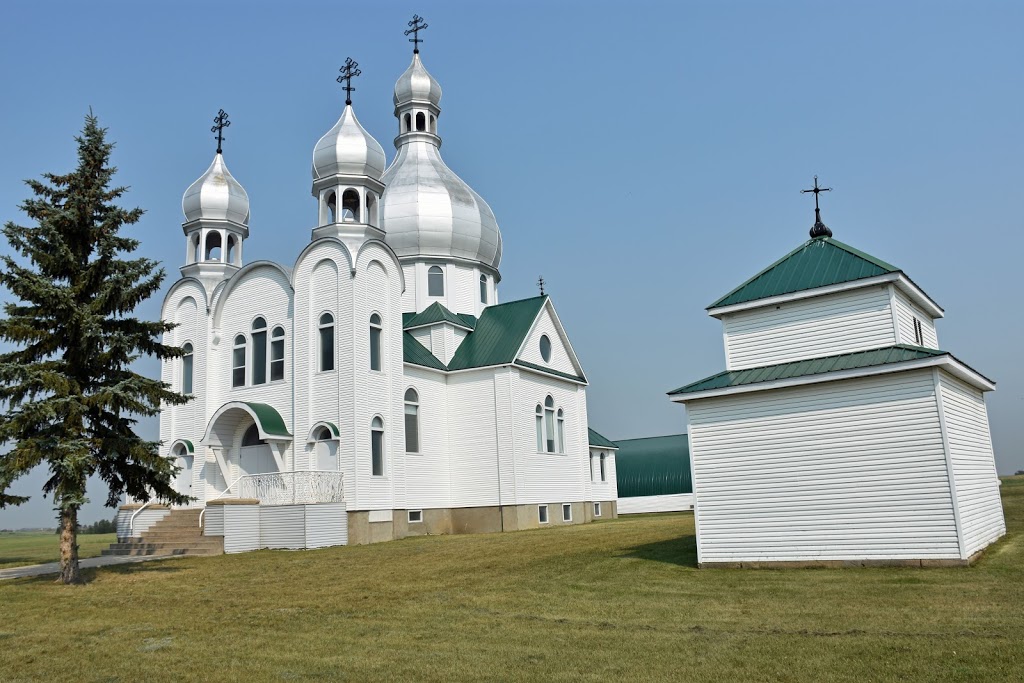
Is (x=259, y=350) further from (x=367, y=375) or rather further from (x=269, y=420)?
(x=367, y=375)

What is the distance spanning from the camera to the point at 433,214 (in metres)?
35.1

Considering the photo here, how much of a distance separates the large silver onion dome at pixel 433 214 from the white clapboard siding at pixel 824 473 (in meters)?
20.4

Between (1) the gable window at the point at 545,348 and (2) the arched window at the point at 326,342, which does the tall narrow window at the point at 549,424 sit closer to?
(1) the gable window at the point at 545,348

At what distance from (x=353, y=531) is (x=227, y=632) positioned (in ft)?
45.0

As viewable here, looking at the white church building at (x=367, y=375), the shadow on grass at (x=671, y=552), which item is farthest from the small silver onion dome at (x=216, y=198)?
the shadow on grass at (x=671, y=552)

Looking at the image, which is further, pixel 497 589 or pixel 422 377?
pixel 422 377

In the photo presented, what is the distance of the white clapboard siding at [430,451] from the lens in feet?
94.0

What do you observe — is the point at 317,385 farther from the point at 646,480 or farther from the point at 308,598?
the point at 646,480

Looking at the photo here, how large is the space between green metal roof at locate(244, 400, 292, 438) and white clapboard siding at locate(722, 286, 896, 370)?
14.7 metres

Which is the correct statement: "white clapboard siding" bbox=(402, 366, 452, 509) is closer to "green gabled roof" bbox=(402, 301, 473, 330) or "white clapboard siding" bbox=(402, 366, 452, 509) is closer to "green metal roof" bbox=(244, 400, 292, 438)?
"green gabled roof" bbox=(402, 301, 473, 330)

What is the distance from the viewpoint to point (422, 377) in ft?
98.7

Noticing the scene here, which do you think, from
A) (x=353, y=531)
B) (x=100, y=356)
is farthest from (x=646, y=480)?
(x=100, y=356)

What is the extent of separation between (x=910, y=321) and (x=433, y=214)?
2152cm

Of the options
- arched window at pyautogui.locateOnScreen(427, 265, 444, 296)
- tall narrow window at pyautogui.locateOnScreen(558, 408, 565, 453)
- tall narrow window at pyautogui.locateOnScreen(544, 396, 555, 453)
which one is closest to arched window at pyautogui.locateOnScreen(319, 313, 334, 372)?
arched window at pyautogui.locateOnScreen(427, 265, 444, 296)
